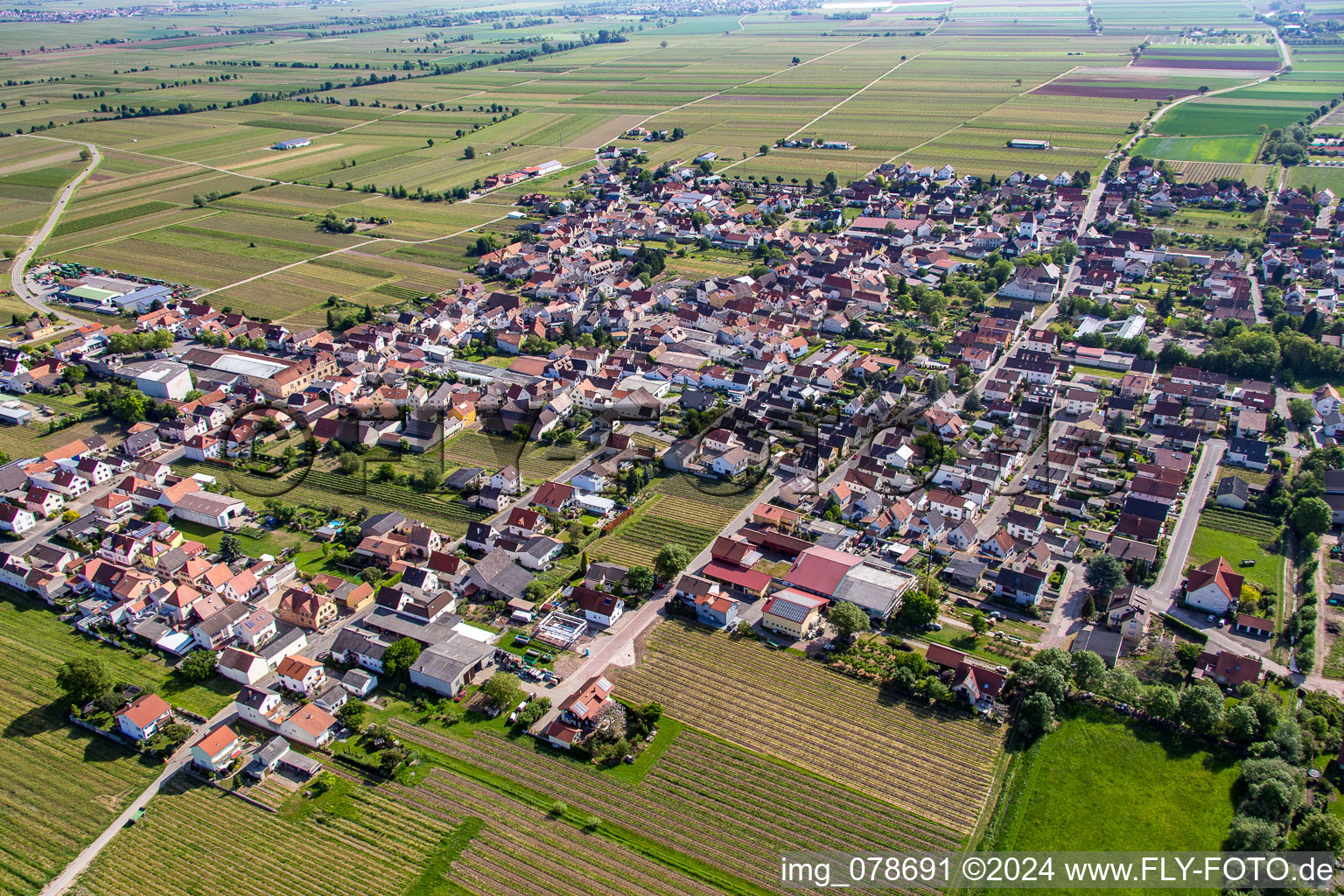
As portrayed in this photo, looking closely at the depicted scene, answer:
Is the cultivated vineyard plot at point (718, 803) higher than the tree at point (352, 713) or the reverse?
the reverse

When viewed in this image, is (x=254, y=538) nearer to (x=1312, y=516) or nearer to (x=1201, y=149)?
(x=1312, y=516)

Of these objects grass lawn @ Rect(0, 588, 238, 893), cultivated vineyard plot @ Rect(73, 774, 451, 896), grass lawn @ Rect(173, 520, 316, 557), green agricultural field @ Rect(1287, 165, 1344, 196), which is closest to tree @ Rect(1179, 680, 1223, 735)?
cultivated vineyard plot @ Rect(73, 774, 451, 896)

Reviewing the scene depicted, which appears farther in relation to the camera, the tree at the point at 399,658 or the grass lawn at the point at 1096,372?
the grass lawn at the point at 1096,372

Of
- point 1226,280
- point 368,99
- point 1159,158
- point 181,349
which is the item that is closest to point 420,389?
point 181,349

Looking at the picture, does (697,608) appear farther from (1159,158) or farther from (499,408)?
(1159,158)

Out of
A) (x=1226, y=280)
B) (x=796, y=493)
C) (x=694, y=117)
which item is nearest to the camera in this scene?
(x=796, y=493)

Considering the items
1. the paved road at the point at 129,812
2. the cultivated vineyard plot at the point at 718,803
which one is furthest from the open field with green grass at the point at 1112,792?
the paved road at the point at 129,812

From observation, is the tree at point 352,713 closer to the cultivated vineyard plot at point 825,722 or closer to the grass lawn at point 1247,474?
the cultivated vineyard plot at point 825,722

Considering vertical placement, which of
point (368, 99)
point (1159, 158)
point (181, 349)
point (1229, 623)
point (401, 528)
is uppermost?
point (368, 99)
